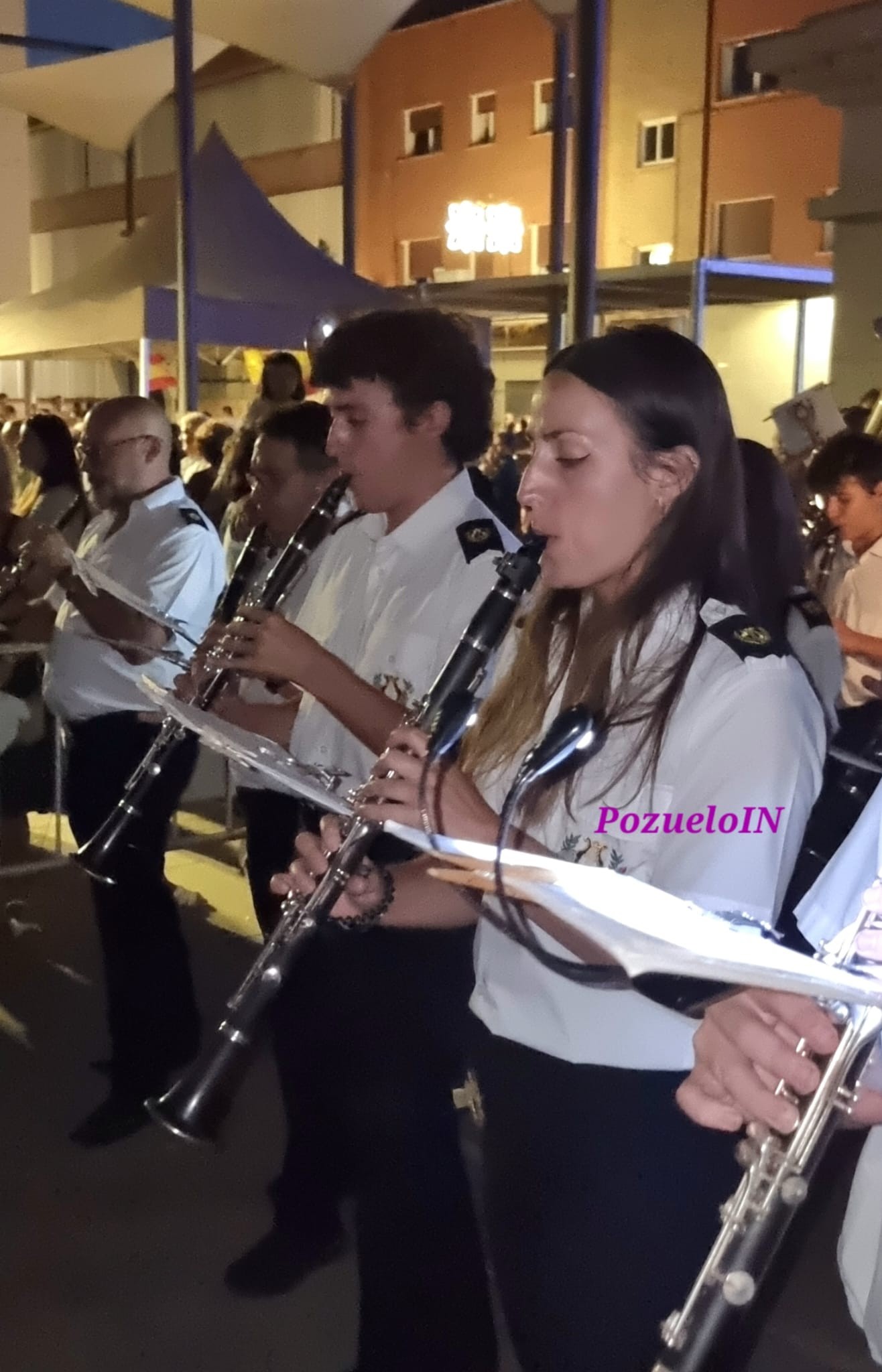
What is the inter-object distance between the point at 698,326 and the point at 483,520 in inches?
226

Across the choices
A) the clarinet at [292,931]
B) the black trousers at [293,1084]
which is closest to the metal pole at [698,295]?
the black trousers at [293,1084]

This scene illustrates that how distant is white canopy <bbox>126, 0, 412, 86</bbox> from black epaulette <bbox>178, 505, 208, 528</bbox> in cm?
762

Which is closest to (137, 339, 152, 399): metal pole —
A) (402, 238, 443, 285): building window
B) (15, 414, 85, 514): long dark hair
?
(15, 414, 85, 514): long dark hair

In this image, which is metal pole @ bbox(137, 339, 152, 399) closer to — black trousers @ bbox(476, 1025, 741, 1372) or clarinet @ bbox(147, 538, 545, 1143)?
clarinet @ bbox(147, 538, 545, 1143)

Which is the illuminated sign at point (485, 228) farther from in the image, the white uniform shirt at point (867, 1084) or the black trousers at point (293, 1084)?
the white uniform shirt at point (867, 1084)

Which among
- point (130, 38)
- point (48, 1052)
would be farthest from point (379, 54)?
point (48, 1052)

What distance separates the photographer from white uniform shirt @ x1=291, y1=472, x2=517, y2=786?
227cm

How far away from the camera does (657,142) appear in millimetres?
20891

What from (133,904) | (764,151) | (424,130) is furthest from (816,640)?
(424,130)

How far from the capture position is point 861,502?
433 cm

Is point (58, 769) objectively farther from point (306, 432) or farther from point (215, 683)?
point (215, 683)

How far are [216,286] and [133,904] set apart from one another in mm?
7208

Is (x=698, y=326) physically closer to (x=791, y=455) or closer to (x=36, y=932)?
(x=791, y=455)

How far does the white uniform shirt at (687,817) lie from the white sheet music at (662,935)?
1.15 feet
